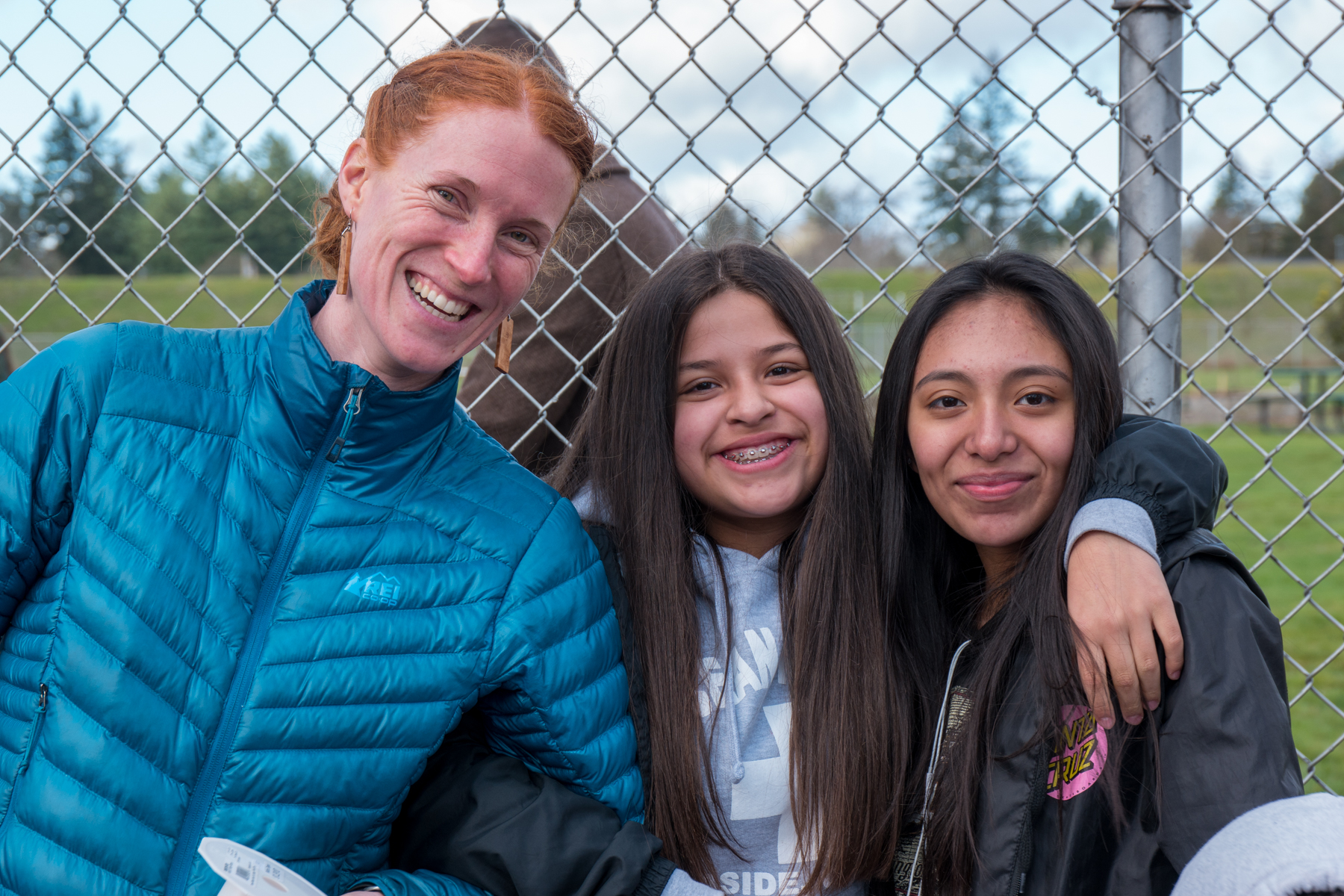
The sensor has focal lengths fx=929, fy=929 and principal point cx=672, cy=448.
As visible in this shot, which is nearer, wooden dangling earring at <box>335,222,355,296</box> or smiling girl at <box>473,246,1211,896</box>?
wooden dangling earring at <box>335,222,355,296</box>

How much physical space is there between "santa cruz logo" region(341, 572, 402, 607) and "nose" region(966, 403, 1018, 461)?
43.2 inches

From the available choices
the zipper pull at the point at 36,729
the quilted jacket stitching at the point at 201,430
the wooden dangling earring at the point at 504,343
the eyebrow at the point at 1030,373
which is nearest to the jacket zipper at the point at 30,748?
the zipper pull at the point at 36,729

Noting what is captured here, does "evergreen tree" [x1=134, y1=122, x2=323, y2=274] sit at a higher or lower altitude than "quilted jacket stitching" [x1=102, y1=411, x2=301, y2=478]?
higher

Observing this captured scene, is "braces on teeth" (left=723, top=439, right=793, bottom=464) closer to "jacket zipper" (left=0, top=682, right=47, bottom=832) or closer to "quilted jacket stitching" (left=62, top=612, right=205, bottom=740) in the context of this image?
"quilted jacket stitching" (left=62, top=612, right=205, bottom=740)

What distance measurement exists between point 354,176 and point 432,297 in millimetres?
275

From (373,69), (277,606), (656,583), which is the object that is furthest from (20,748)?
(373,69)

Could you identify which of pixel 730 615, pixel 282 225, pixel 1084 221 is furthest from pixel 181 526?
pixel 1084 221

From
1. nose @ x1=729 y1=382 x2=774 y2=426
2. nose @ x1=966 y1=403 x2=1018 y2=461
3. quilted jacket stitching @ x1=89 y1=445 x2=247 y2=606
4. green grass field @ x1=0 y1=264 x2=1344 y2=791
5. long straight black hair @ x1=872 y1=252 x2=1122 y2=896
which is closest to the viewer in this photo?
quilted jacket stitching @ x1=89 y1=445 x2=247 y2=606

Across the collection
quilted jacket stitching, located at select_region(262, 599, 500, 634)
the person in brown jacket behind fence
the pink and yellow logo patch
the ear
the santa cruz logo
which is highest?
the person in brown jacket behind fence

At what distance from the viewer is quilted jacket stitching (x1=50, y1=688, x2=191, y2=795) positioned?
4.42 ft

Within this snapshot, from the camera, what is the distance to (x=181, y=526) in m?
1.43

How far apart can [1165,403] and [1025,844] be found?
1031mm

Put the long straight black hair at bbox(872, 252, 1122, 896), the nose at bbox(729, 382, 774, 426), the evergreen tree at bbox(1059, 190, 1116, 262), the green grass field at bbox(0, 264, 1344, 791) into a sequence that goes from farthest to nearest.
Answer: the green grass field at bbox(0, 264, 1344, 791)
the evergreen tree at bbox(1059, 190, 1116, 262)
the nose at bbox(729, 382, 774, 426)
the long straight black hair at bbox(872, 252, 1122, 896)

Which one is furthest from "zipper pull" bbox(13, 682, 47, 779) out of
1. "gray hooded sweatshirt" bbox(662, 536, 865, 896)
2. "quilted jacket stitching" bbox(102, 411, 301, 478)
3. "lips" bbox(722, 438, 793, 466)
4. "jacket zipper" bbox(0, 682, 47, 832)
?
"lips" bbox(722, 438, 793, 466)
